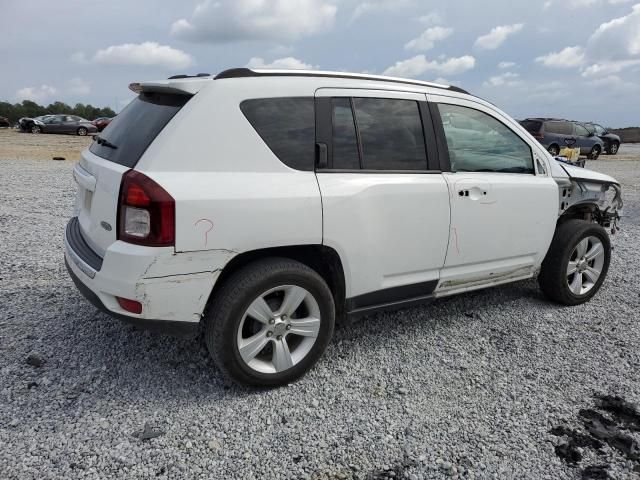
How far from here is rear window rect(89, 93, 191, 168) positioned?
2783 millimetres

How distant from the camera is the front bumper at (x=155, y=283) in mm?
2602

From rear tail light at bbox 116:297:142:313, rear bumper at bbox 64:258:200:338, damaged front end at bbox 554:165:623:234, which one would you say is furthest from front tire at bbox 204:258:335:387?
damaged front end at bbox 554:165:623:234

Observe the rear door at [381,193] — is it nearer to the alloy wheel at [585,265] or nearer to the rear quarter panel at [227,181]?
the rear quarter panel at [227,181]

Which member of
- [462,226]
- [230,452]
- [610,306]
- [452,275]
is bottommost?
[230,452]

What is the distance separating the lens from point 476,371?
11.0ft

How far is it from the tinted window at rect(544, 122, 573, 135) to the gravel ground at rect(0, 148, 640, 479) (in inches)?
751

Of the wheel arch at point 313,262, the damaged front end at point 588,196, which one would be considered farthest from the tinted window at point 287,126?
the damaged front end at point 588,196

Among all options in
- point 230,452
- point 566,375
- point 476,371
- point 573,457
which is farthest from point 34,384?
point 566,375

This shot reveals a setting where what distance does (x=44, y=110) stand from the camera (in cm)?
6094

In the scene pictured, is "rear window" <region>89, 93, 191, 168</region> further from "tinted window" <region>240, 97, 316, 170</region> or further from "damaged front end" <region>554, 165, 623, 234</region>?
"damaged front end" <region>554, 165, 623, 234</region>

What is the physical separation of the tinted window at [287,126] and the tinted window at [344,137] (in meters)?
0.15

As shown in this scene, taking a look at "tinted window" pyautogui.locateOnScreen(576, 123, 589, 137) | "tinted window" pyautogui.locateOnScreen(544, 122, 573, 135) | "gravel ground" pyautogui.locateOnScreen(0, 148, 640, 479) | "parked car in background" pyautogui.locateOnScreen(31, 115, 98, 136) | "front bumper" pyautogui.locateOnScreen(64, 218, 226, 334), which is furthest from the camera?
"parked car in background" pyautogui.locateOnScreen(31, 115, 98, 136)

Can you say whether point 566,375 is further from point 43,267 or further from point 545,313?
point 43,267

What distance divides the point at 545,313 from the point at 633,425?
1589 millimetres
